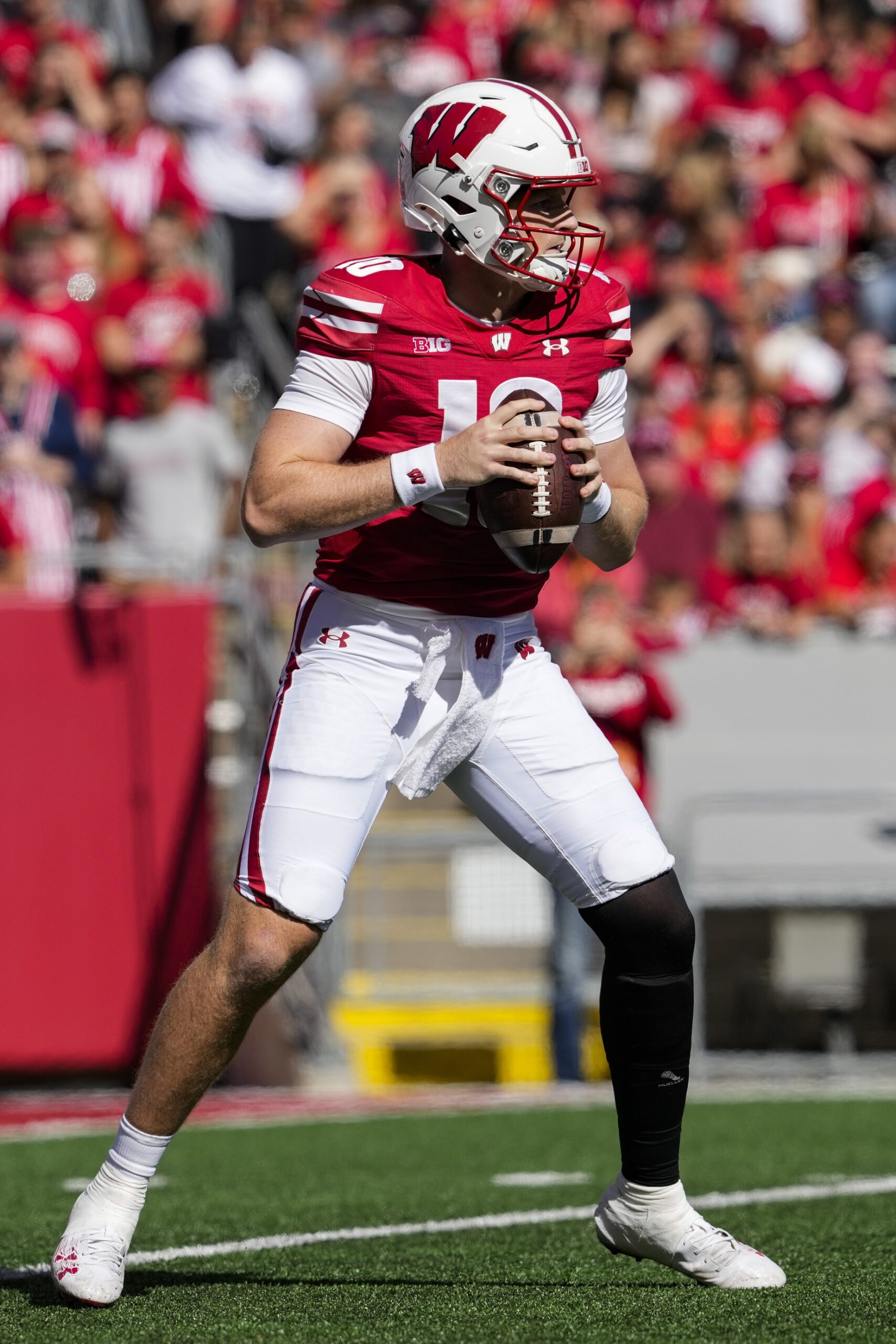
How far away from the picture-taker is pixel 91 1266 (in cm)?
357

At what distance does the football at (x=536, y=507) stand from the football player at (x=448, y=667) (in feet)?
0.08

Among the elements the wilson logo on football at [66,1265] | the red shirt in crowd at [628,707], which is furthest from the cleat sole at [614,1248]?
the red shirt in crowd at [628,707]

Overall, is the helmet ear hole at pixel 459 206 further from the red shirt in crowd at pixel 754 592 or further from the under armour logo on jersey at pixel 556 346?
the red shirt in crowd at pixel 754 592

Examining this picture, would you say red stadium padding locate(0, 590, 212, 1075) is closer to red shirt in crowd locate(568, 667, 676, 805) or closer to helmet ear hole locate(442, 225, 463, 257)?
red shirt in crowd locate(568, 667, 676, 805)

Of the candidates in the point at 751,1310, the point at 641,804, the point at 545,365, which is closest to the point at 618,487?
the point at 545,365

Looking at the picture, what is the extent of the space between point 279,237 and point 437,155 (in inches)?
316

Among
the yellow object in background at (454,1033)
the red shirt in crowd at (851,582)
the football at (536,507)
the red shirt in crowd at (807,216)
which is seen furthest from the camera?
the red shirt in crowd at (807,216)

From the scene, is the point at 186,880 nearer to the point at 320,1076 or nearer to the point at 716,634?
the point at 320,1076

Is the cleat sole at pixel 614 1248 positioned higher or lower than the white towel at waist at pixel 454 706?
lower

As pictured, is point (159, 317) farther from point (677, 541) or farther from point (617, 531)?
point (617, 531)

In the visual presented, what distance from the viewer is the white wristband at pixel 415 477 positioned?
343 cm

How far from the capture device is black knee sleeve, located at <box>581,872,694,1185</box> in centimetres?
370

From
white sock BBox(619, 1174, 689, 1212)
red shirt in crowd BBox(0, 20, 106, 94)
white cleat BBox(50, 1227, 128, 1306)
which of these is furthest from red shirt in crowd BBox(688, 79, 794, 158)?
white cleat BBox(50, 1227, 128, 1306)

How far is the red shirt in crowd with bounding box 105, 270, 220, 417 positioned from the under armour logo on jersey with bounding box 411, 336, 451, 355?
235 inches
